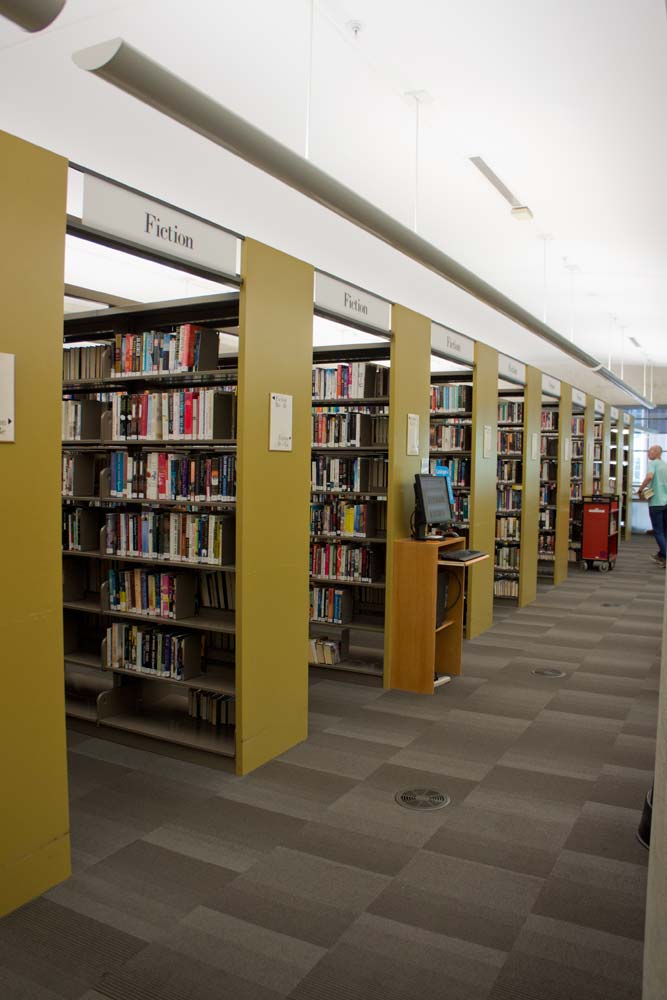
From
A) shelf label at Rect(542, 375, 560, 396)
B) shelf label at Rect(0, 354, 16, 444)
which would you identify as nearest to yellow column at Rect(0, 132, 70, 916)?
shelf label at Rect(0, 354, 16, 444)

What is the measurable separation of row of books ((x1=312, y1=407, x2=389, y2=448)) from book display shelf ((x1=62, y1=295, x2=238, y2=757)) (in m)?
1.27

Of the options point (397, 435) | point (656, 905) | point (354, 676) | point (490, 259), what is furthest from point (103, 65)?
point (490, 259)

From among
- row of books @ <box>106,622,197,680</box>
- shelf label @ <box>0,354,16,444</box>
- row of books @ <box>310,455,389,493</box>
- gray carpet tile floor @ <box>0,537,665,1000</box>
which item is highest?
shelf label @ <box>0,354,16,444</box>

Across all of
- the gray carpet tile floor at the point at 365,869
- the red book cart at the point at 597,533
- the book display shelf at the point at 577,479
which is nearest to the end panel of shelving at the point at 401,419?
the gray carpet tile floor at the point at 365,869

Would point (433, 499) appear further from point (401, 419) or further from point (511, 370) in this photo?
point (511, 370)

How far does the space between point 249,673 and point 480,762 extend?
1.35 meters

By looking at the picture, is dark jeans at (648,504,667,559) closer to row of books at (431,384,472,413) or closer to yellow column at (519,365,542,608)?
yellow column at (519,365,542,608)

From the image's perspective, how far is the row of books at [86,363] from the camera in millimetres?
4555

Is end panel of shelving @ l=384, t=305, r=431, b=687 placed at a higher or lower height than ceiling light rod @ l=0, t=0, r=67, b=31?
lower

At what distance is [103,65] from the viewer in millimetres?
2195

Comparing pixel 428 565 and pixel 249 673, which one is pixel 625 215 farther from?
pixel 249 673

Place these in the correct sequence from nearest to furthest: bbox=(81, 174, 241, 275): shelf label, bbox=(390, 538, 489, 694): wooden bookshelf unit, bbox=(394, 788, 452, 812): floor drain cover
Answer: bbox=(81, 174, 241, 275): shelf label < bbox=(394, 788, 452, 812): floor drain cover < bbox=(390, 538, 489, 694): wooden bookshelf unit

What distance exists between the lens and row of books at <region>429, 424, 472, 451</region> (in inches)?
277

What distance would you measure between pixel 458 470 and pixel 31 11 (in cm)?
620
